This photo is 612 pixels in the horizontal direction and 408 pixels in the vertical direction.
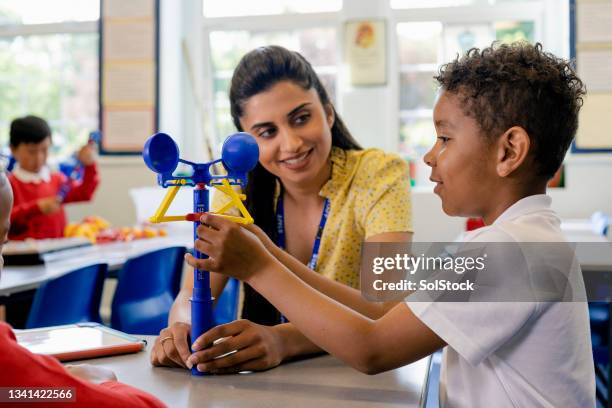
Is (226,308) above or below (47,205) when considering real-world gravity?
below

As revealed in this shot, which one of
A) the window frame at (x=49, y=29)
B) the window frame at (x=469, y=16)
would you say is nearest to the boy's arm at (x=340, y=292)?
the window frame at (x=469, y=16)

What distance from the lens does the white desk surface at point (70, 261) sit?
213 centimetres

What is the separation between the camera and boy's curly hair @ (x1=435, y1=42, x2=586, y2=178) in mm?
993

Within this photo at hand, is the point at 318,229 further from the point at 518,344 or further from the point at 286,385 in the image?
the point at 518,344

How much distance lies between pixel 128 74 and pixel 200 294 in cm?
406

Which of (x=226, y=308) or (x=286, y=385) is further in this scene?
(x=226, y=308)

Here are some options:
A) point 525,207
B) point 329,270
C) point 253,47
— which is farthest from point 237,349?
point 253,47

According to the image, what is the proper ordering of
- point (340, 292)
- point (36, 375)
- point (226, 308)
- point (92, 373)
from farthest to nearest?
point (226, 308) → point (340, 292) → point (92, 373) → point (36, 375)

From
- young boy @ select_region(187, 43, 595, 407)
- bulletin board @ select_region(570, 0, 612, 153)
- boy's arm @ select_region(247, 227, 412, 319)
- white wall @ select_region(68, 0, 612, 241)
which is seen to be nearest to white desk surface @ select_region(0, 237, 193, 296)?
boy's arm @ select_region(247, 227, 412, 319)

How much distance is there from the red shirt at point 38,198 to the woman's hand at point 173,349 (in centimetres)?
260

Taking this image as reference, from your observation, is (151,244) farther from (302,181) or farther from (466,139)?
(466,139)

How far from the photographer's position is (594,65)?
4.10 m

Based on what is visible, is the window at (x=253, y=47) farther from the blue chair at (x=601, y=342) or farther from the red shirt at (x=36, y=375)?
the red shirt at (x=36, y=375)

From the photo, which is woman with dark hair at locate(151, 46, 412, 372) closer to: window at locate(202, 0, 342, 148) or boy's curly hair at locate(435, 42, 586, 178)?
boy's curly hair at locate(435, 42, 586, 178)
